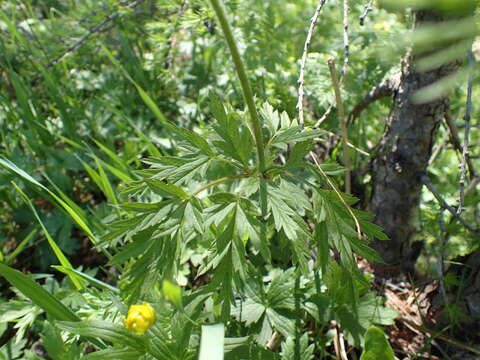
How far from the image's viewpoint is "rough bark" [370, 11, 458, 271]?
5.00 ft

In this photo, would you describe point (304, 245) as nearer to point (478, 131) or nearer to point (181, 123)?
point (181, 123)

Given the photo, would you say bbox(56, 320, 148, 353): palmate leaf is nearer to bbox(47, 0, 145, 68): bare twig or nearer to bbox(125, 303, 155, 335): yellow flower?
bbox(125, 303, 155, 335): yellow flower

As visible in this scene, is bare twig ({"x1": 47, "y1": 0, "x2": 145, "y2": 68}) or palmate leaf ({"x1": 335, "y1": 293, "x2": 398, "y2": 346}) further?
bare twig ({"x1": 47, "y1": 0, "x2": 145, "y2": 68})

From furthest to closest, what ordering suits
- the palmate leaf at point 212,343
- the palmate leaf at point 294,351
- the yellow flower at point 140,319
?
the palmate leaf at point 294,351 < the yellow flower at point 140,319 < the palmate leaf at point 212,343

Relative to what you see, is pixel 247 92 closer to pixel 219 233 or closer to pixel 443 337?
pixel 219 233

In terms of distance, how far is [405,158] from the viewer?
1665mm

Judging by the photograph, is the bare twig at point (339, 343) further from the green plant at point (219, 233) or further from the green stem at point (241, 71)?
the green stem at point (241, 71)

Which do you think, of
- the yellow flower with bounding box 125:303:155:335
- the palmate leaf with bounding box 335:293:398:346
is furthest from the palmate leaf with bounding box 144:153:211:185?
the palmate leaf with bounding box 335:293:398:346

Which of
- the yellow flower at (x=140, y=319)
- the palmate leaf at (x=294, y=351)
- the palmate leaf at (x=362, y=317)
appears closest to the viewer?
the yellow flower at (x=140, y=319)

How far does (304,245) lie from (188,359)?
0.44 m

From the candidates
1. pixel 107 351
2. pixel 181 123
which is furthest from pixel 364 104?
pixel 107 351

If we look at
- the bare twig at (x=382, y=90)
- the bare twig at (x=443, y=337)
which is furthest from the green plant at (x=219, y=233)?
the bare twig at (x=382, y=90)

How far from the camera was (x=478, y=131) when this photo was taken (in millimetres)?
2734

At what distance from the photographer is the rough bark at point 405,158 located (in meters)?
1.52
